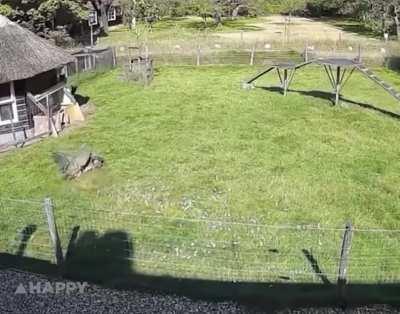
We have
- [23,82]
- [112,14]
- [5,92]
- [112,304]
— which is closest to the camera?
[112,304]

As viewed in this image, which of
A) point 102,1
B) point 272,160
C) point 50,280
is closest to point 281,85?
point 272,160

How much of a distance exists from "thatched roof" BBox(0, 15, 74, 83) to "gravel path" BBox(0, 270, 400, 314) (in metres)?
8.97

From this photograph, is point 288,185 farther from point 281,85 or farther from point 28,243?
point 281,85

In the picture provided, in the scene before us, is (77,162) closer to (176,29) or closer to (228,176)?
(228,176)

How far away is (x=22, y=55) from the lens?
15891 millimetres

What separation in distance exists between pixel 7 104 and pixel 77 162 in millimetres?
4249

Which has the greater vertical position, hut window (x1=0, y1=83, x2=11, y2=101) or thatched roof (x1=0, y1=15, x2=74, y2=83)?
thatched roof (x1=0, y1=15, x2=74, y2=83)

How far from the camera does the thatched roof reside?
15.2 m

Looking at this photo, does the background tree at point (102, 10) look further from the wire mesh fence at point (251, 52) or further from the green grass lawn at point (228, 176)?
the green grass lawn at point (228, 176)

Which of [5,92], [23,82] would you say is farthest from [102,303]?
[23,82]

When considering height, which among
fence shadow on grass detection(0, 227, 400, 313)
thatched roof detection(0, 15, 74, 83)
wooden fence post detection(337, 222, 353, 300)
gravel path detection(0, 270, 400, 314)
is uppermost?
thatched roof detection(0, 15, 74, 83)

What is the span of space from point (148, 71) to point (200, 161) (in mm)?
10984

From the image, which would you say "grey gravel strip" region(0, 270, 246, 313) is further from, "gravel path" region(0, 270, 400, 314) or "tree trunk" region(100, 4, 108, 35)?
"tree trunk" region(100, 4, 108, 35)

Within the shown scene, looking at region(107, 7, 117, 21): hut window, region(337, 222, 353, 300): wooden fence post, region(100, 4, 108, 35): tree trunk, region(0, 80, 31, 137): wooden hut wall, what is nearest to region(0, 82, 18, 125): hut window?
region(0, 80, 31, 137): wooden hut wall
